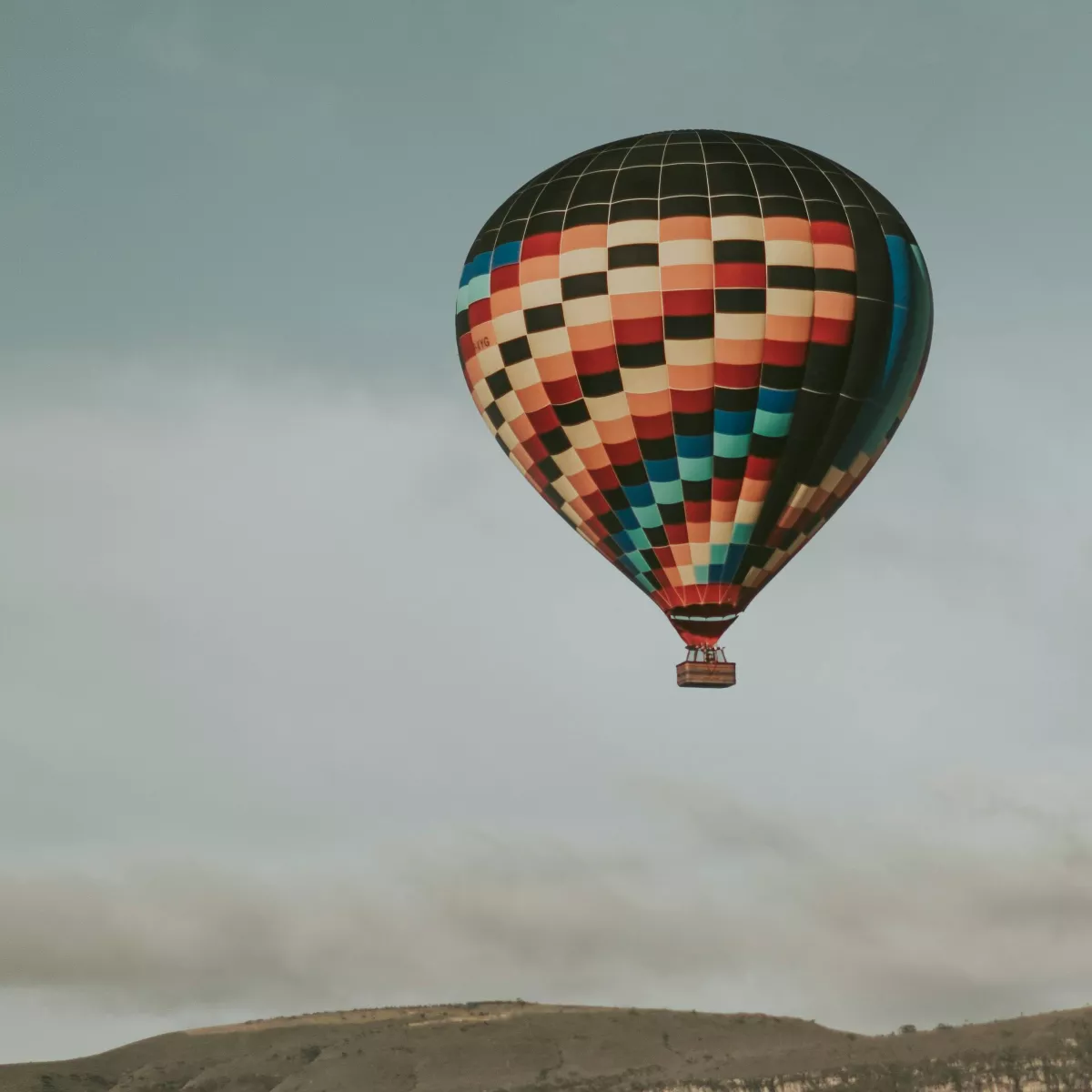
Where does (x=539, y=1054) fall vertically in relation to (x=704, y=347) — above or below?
above

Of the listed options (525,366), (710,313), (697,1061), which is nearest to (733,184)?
(710,313)

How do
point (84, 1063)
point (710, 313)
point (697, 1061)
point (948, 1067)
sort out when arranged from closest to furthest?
point (710, 313)
point (948, 1067)
point (697, 1061)
point (84, 1063)

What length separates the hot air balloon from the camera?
4541 cm

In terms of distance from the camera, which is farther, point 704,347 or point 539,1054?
point 539,1054

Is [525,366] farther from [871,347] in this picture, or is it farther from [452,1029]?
[452,1029]

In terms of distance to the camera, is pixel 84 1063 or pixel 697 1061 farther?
pixel 84 1063

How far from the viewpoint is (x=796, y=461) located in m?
46.3

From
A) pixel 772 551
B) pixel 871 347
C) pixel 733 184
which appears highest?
pixel 733 184

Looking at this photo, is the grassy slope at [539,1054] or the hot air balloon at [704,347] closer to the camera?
the hot air balloon at [704,347]

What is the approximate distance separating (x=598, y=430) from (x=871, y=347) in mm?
6291

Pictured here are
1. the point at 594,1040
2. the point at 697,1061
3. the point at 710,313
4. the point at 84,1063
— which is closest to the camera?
the point at 710,313

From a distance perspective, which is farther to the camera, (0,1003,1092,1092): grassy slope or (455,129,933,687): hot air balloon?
(0,1003,1092,1092): grassy slope

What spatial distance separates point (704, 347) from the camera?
149 ft

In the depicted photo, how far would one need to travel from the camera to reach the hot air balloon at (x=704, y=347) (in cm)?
4541
